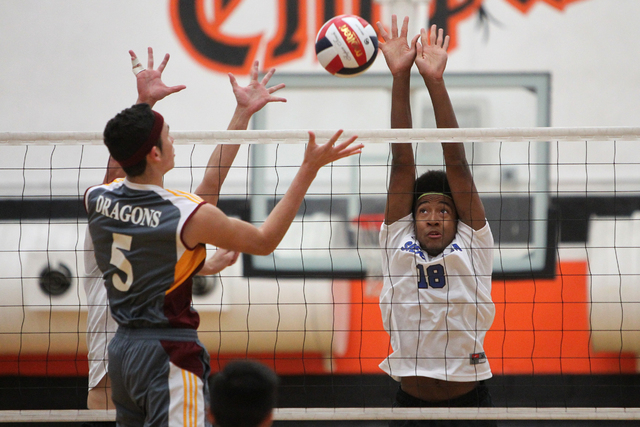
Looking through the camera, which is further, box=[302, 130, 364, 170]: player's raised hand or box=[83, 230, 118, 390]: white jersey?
box=[83, 230, 118, 390]: white jersey

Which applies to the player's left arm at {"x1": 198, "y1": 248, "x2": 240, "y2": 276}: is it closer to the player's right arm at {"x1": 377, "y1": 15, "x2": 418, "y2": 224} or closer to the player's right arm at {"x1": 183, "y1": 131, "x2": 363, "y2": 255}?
the player's right arm at {"x1": 183, "y1": 131, "x2": 363, "y2": 255}

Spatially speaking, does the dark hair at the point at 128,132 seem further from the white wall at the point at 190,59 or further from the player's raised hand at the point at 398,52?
the white wall at the point at 190,59

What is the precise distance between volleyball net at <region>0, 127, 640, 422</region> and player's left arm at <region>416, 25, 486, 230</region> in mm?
1170

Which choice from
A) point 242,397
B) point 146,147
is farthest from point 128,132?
point 242,397

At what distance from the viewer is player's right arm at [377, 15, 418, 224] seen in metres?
2.76

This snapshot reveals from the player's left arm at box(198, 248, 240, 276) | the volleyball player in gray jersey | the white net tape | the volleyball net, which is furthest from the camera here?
the volleyball net

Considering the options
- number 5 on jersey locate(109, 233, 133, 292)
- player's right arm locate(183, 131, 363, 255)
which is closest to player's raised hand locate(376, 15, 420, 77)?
player's right arm locate(183, 131, 363, 255)

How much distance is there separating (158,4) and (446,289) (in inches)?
118

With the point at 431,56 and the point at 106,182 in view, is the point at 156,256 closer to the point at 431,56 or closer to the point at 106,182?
the point at 106,182

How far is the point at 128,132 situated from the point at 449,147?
1.54 m

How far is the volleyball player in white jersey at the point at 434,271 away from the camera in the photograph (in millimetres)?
2643

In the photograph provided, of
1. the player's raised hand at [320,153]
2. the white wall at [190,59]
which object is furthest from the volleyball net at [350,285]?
the player's raised hand at [320,153]

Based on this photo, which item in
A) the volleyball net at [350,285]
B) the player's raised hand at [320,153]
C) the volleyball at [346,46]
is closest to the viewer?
the player's raised hand at [320,153]

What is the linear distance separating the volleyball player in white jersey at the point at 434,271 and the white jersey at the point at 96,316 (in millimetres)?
1322
